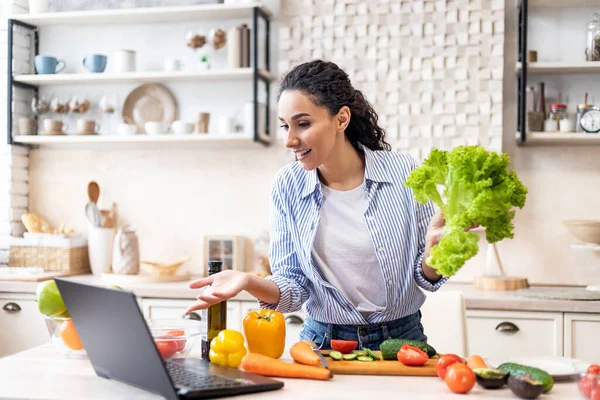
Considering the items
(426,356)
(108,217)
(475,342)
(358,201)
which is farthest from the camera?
(108,217)

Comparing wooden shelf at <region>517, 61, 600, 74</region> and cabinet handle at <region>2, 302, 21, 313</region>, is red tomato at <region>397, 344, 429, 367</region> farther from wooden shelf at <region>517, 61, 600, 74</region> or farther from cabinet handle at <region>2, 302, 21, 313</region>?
cabinet handle at <region>2, 302, 21, 313</region>

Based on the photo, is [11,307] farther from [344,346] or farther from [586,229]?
[586,229]

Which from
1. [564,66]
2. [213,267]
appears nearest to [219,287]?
[213,267]

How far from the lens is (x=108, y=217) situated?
13.6ft

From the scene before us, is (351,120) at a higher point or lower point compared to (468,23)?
lower

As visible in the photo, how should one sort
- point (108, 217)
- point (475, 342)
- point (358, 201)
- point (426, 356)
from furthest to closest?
1. point (108, 217)
2. point (475, 342)
3. point (358, 201)
4. point (426, 356)

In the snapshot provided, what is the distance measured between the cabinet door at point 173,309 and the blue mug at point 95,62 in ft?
4.58

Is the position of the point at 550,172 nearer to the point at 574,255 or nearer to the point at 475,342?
the point at 574,255

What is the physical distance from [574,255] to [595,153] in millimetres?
550

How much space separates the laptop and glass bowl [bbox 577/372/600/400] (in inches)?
24.9

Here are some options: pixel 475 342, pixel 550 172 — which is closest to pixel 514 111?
pixel 550 172

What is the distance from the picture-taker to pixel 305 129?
2.07m

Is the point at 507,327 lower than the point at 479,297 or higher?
lower

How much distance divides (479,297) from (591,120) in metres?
1.12
